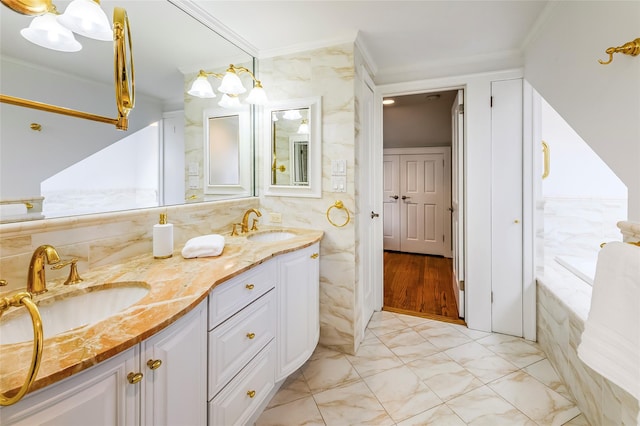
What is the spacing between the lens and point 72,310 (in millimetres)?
935

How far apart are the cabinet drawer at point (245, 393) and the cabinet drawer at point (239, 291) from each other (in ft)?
0.97

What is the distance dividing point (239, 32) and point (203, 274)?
5.54 feet

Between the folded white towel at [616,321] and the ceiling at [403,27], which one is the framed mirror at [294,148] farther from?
the folded white towel at [616,321]

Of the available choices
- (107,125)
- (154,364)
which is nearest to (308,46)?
(107,125)

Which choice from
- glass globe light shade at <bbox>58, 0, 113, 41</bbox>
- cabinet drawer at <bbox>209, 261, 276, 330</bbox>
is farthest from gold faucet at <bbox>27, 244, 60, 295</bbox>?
glass globe light shade at <bbox>58, 0, 113, 41</bbox>

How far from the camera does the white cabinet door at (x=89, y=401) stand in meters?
0.52

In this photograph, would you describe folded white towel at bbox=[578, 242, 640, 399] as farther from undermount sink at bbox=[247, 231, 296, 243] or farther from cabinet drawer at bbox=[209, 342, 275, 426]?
undermount sink at bbox=[247, 231, 296, 243]

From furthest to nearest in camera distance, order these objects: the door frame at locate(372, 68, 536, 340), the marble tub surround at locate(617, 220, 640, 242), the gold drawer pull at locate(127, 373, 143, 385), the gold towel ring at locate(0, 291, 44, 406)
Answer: the door frame at locate(372, 68, 536, 340) → the marble tub surround at locate(617, 220, 640, 242) → the gold drawer pull at locate(127, 373, 143, 385) → the gold towel ring at locate(0, 291, 44, 406)

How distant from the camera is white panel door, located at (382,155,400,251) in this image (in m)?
4.84

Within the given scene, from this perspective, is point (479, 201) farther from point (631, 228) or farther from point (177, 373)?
point (177, 373)

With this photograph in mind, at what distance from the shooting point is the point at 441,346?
2.08 meters

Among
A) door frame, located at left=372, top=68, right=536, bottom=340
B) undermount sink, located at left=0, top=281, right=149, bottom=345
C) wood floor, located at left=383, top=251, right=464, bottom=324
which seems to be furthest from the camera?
wood floor, located at left=383, top=251, right=464, bottom=324

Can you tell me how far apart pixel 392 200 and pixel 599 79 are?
12.2ft

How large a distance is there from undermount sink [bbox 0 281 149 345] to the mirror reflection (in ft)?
4.27
